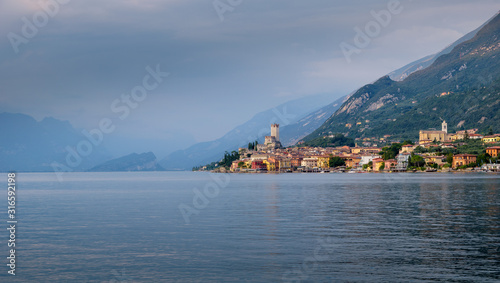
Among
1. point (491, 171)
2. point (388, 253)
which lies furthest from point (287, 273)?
point (491, 171)

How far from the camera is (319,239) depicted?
24750 millimetres

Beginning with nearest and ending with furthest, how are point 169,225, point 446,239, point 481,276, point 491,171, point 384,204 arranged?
1. point 481,276
2. point 446,239
3. point 169,225
4. point 384,204
5. point 491,171

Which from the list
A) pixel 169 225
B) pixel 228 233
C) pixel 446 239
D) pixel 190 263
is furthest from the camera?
pixel 169 225

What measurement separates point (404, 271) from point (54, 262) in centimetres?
1291

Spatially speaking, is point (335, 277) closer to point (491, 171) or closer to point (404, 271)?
point (404, 271)

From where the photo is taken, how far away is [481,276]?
1731cm

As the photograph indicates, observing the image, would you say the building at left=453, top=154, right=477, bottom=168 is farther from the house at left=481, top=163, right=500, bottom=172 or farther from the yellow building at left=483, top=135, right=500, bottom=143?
the yellow building at left=483, top=135, right=500, bottom=143

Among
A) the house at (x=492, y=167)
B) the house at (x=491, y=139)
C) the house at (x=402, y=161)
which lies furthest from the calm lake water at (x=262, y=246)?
the house at (x=491, y=139)

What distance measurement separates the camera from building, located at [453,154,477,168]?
152m

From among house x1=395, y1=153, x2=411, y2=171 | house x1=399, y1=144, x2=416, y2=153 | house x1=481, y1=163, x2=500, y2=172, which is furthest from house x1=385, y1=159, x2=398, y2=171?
house x1=481, y1=163, x2=500, y2=172

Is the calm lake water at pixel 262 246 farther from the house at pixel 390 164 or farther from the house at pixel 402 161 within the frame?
the house at pixel 390 164

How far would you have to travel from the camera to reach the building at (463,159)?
5969 inches

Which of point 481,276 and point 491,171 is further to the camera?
point 491,171

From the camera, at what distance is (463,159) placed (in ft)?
503
